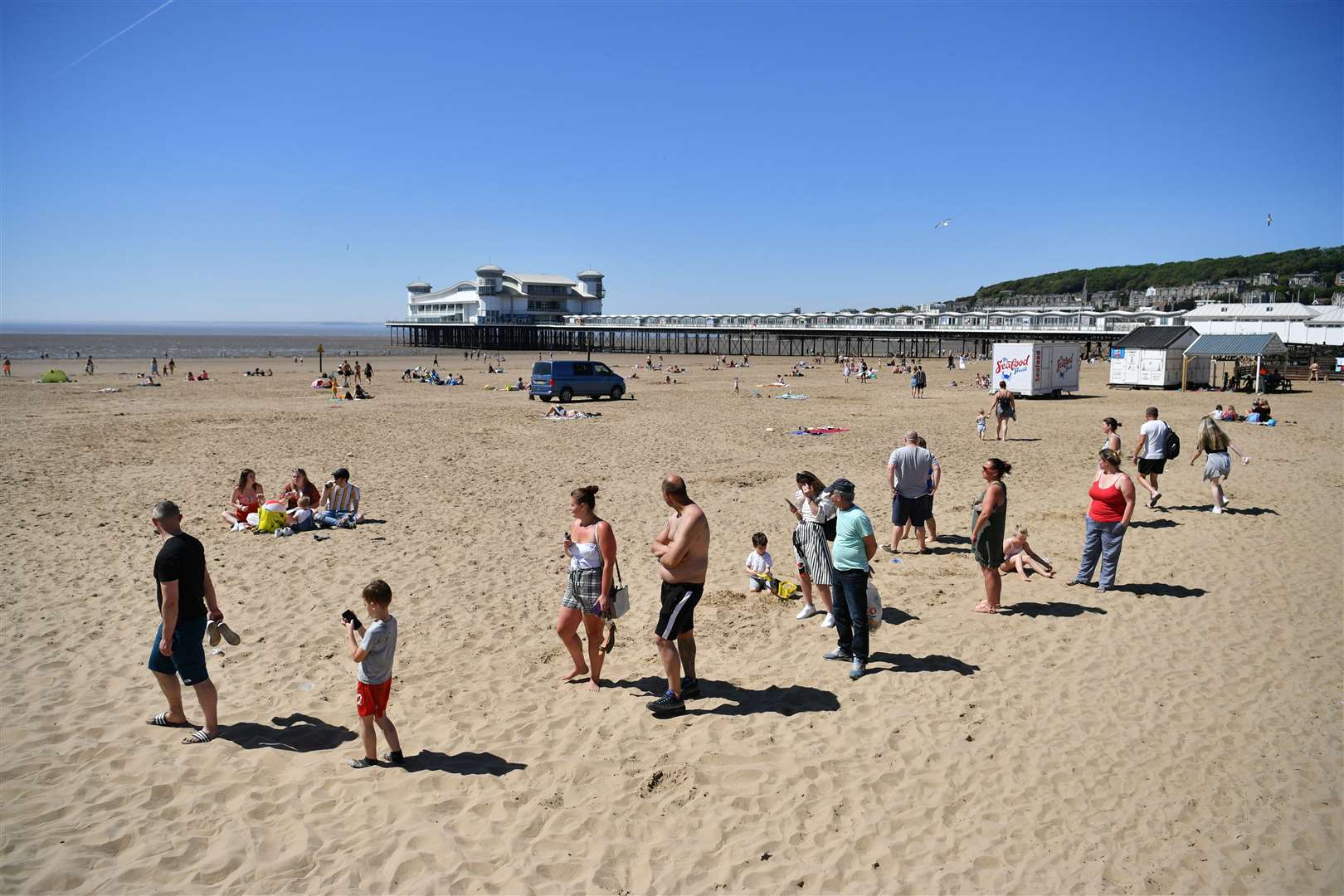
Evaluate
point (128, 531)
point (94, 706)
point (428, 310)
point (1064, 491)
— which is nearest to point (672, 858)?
point (94, 706)

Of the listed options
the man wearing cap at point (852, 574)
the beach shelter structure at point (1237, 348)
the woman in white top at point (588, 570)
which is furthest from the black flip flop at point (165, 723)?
the beach shelter structure at point (1237, 348)

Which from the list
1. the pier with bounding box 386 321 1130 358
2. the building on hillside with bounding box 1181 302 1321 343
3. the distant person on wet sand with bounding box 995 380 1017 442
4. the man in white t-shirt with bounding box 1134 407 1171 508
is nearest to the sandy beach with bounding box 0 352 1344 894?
the man in white t-shirt with bounding box 1134 407 1171 508

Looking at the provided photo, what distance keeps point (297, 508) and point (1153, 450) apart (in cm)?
1208

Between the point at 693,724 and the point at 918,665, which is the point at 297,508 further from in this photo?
the point at 918,665

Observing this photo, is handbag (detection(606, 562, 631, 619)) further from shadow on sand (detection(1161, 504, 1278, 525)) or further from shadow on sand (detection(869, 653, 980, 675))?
shadow on sand (detection(1161, 504, 1278, 525))

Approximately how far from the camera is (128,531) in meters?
10.4

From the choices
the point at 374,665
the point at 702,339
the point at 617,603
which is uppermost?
the point at 702,339

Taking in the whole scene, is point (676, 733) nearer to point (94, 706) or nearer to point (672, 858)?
point (672, 858)

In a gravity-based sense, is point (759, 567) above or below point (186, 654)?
below

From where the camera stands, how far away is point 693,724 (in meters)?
5.54

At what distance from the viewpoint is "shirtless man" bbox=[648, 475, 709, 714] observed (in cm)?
524

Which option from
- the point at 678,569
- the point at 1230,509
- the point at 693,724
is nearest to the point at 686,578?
the point at 678,569

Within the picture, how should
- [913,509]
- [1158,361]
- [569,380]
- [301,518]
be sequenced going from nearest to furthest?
[913,509] → [301,518] → [569,380] → [1158,361]

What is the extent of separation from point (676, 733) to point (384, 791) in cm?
185
